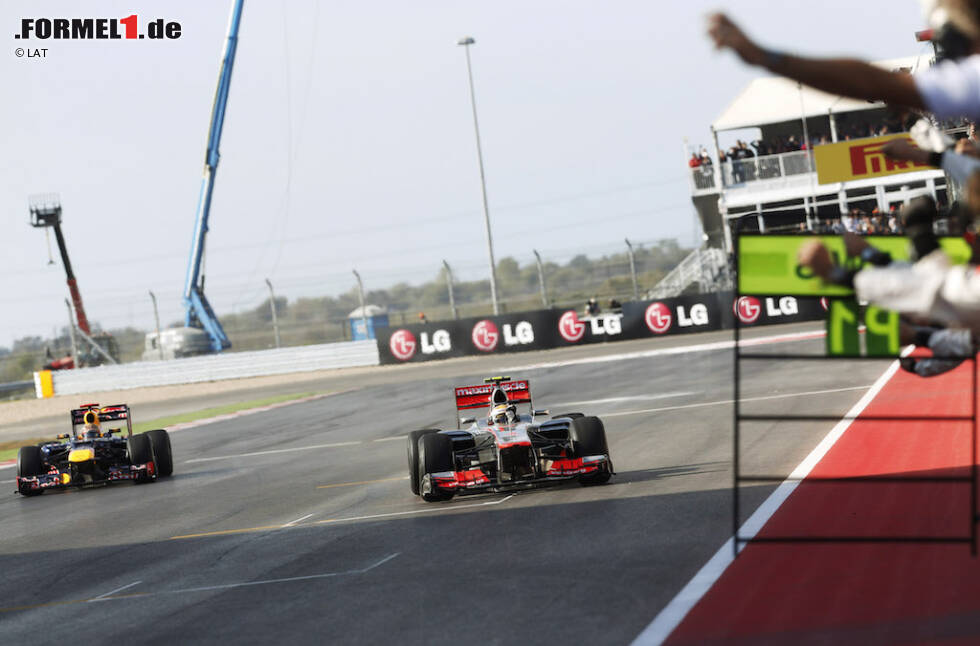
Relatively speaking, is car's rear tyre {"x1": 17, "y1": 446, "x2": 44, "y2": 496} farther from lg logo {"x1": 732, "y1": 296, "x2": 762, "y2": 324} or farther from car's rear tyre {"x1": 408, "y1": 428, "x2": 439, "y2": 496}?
lg logo {"x1": 732, "y1": 296, "x2": 762, "y2": 324}

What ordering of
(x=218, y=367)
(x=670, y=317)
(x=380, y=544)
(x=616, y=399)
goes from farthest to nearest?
(x=218, y=367) < (x=670, y=317) < (x=616, y=399) < (x=380, y=544)

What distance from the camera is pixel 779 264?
5758 millimetres

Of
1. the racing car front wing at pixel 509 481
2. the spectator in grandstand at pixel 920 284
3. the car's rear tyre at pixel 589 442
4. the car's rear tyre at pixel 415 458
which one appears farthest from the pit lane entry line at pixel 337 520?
the spectator in grandstand at pixel 920 284

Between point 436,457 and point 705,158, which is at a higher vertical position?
point 705,158

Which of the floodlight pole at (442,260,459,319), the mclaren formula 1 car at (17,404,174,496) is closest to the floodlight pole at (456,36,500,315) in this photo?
the floodlight pole at (442,260,459,319)

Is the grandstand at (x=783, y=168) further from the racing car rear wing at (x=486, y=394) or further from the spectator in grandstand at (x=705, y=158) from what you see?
the racing car rear wing at (x=486, y=394)

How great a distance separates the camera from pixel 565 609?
682 centimetres

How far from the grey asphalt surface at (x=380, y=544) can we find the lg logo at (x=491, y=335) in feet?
64.3

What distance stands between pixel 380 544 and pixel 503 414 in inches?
120

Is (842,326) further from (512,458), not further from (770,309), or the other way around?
(770,309)

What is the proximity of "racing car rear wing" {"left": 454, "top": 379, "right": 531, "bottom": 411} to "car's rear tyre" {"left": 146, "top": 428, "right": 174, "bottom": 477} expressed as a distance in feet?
19.1

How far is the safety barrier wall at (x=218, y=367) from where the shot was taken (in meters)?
42.3

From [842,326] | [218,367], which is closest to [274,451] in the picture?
[842,326]

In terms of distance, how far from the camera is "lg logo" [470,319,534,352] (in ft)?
129
